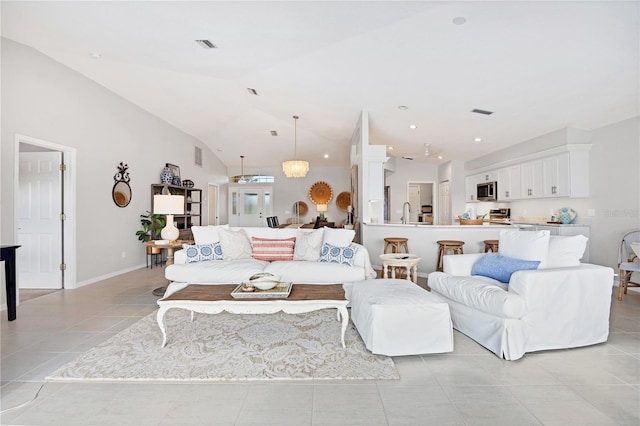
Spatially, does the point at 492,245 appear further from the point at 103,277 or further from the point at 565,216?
the point at 103,277

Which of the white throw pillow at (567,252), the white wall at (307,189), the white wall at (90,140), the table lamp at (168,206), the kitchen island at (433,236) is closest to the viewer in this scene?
the white throw pillow at (567,252)

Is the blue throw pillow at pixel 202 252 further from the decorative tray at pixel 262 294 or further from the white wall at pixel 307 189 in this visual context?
the white wall at pixel 307 189

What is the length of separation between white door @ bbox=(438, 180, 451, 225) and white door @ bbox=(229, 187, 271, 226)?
217 inches

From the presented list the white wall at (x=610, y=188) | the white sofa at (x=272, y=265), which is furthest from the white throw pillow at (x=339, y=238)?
the white wall at (x=610, y=188)

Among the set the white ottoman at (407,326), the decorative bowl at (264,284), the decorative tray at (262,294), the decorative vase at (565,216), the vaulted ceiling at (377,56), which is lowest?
the white ottoman at (407,326)

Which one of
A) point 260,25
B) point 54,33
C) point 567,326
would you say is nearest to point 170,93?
point 54,33

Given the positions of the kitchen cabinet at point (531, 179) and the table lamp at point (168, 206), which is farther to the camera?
the kitchen cabinet at point (531, 179)

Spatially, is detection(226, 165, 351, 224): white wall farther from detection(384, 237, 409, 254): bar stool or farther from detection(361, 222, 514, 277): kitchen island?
detection(384, 237, 409, 254): bar stool

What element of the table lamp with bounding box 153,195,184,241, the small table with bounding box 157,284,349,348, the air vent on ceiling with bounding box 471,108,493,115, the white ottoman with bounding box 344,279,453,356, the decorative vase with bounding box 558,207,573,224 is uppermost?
the air vent on ceiling with bounding box 471,108,493,115

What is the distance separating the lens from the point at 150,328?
3273mm

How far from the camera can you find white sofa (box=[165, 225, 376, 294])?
12.7 ft

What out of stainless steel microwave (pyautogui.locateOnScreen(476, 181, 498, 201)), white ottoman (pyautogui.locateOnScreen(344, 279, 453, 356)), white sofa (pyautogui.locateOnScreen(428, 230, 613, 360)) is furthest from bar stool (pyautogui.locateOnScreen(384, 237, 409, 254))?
stainless steel microwave (pyautogui.locateOnScreen(476, 181, 498, 201))

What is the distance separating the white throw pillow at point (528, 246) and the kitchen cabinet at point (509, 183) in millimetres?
3842

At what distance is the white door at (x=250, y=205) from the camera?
38.5ft
